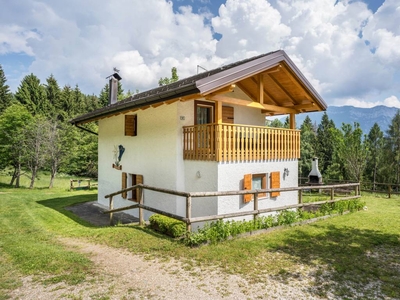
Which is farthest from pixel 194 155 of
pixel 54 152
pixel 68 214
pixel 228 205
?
pixel 54 152

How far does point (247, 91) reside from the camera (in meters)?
11.5

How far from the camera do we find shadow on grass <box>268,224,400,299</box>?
170 inches

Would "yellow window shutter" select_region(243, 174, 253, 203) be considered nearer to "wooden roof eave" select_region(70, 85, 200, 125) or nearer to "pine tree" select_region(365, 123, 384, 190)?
"wooden roof eave" select_region(70, 85, 200, 125)

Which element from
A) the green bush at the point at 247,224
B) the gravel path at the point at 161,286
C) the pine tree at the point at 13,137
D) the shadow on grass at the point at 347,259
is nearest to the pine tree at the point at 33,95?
the pine tree at the point at 13,137

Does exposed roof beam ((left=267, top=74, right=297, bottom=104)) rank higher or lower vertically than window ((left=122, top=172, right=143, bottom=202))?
higher

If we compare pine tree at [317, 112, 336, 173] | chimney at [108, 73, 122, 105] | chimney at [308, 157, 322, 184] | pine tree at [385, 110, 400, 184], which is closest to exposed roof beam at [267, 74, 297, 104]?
chimney at [308, 157, 322, 184]

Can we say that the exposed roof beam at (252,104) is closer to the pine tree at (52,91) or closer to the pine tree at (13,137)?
the pine tree at (13,137)

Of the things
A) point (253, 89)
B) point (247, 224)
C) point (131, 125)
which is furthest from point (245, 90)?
point (247, 224)

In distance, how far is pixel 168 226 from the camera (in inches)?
265

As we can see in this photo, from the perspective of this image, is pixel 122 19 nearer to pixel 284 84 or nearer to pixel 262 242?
pixel 284 84

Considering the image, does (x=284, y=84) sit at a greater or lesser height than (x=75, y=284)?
greater

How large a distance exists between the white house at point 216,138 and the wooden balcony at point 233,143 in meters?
0.03

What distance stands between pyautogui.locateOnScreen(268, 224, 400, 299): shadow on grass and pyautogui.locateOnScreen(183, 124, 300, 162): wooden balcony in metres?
2.75

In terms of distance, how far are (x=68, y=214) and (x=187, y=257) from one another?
817 cm
